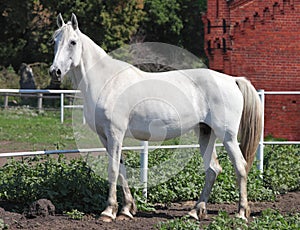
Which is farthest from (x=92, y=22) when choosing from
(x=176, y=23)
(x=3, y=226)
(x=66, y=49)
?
(x=3, y=226)

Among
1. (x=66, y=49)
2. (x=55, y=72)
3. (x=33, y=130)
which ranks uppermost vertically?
(x=66, y=49)

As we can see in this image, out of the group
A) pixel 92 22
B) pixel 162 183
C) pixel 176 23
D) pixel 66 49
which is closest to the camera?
pixel 66 49

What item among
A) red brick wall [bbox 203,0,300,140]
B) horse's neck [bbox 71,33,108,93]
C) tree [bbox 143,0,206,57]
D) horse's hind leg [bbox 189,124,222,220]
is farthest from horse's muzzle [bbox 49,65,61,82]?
tree [bbox 143,0,206,57]

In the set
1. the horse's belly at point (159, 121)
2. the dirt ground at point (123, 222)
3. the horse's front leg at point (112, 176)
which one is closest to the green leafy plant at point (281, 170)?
the dirt ground at point (123, 222)

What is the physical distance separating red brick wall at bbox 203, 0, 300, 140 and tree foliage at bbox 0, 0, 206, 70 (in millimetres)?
17261

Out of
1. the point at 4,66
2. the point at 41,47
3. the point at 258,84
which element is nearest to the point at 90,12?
the point at 41,47

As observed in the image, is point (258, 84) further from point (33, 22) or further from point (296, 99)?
point (33, 22)

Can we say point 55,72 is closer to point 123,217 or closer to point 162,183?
point 123,217

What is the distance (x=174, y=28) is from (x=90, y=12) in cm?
1110

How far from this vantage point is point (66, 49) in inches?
262

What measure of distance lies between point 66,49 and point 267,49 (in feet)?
29.9

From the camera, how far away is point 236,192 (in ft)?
27.9

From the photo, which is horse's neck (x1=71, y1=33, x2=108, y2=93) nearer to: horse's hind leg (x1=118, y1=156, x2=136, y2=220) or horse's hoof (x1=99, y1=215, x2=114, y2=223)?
horse's hind leg (x1=118, y1=156, x2=136, y2=220)

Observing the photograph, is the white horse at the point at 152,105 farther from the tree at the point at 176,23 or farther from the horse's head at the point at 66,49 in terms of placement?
the tree at the point at 176,23
